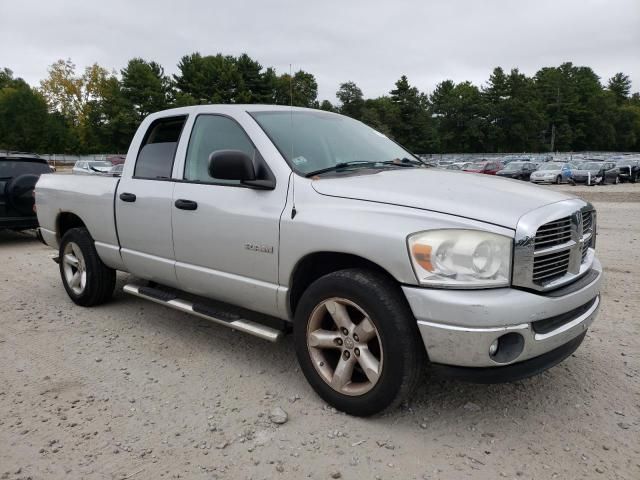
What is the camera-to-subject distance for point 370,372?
9.24 ft

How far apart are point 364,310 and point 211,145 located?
186 centimetres

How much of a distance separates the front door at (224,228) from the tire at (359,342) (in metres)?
0.40

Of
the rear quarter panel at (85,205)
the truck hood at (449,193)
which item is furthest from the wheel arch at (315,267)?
the rear quarter panel at (85,205)

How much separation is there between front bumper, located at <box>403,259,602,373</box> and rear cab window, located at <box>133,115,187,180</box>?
2.42 meters

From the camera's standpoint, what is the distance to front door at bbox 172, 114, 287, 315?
3.26m

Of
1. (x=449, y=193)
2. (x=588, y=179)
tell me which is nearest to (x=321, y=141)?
(x=449, y=193)

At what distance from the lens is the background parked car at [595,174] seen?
28.1m

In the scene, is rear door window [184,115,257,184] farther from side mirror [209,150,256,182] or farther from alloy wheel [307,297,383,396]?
alloy wheel [307,297,383,396]

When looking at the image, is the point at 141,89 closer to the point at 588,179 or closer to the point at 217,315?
the point at 588,179

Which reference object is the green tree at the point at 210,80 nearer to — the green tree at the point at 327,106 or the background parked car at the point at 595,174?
the green tree at the point at 327,106

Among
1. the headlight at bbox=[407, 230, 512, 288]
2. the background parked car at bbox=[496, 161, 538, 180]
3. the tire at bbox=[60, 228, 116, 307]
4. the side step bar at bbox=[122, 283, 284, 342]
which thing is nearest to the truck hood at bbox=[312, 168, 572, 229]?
the headlight at bbox=[407, 230, 512, 288]

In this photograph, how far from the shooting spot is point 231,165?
3.12m

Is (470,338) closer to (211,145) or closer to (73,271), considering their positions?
(211,145)

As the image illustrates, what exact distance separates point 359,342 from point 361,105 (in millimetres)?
89469
